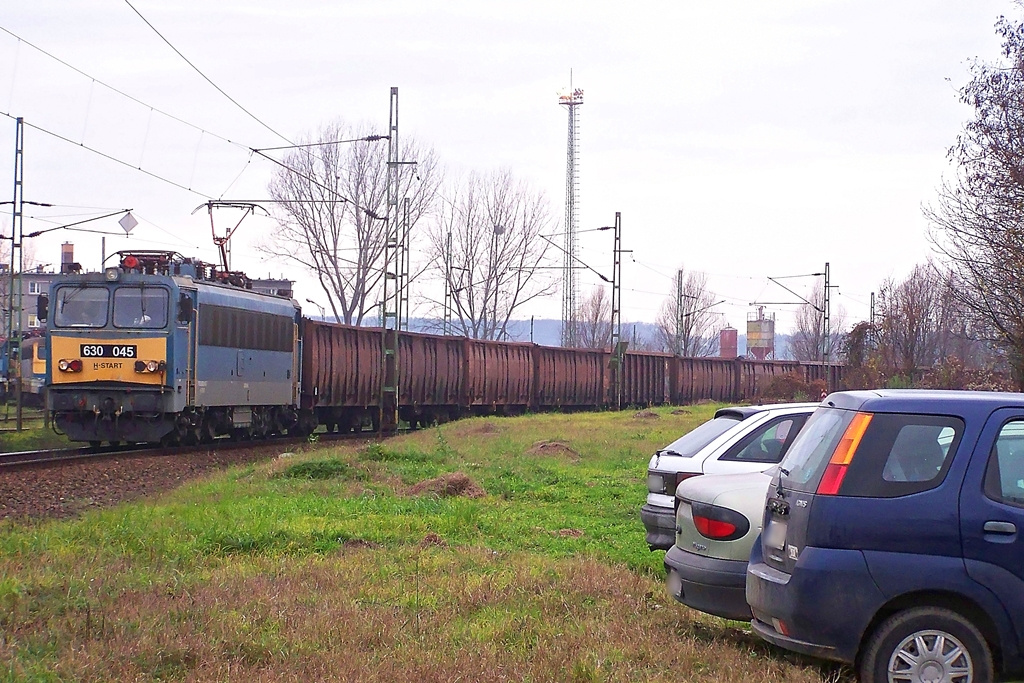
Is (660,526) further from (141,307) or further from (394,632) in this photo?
(141,307)

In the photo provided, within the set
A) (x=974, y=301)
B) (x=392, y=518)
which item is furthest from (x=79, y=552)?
(x=974, y=301)

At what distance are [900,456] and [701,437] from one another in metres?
4.05

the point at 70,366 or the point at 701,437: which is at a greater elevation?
the point at 70,366

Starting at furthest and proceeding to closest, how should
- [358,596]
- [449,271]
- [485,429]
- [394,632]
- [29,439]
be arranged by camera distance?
[449,271], [485,429], [29,439], [358,596], [394,632]

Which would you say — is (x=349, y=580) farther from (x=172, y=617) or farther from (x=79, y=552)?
(x=79, y=552)

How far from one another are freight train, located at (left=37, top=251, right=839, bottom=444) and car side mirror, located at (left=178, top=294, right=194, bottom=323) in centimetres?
2

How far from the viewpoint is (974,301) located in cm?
2464

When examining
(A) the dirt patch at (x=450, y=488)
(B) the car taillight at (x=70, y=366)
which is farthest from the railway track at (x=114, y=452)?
(A) the dirt patch at (x=450, y=488)

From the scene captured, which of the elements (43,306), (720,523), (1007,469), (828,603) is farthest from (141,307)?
(1007,469)

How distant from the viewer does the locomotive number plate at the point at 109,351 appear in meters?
21.3

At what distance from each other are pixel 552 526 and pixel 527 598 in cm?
423

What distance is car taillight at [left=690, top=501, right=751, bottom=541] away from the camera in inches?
292

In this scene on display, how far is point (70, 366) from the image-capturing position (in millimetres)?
21516

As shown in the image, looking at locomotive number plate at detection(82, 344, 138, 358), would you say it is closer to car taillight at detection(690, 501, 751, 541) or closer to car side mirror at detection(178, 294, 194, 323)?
car side mirror at detection(178, 294, 194, 323)
